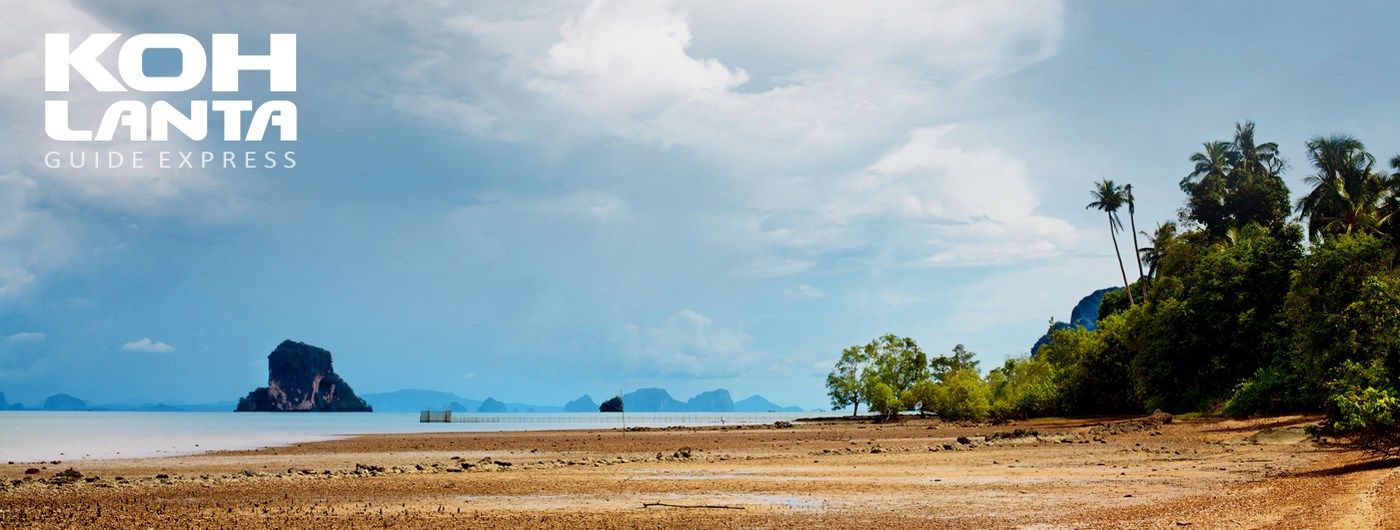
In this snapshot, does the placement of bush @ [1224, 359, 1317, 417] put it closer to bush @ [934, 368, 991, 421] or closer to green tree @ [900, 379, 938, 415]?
bush @ [934, 368, 991, 421]

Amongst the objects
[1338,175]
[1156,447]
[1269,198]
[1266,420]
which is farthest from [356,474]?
[1269,198]

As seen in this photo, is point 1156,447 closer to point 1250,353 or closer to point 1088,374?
point 1250,353

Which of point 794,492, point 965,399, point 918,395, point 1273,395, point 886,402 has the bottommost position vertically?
point 794,492

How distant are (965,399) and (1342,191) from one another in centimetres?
3178

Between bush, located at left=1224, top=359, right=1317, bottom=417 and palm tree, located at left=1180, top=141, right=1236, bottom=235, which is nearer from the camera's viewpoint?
bush, located at left=1224, top=359, right=1317, bottom=417

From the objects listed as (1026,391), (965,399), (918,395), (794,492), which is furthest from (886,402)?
(794,492)

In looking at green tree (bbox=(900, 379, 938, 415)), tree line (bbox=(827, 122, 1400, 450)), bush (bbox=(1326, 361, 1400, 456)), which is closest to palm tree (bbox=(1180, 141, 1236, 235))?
tree line (bbox=(827, 122, 1400, 450))

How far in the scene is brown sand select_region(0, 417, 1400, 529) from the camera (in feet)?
48.3

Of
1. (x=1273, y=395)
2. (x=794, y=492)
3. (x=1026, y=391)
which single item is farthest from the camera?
(x=1026, y=391)

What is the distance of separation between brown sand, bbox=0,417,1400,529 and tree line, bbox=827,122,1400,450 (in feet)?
11.8

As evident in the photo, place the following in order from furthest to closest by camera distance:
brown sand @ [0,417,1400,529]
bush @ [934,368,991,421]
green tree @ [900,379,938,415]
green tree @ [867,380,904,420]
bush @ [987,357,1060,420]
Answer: green tree @ [867,380,904,420] < green tree @ [900,379,938,415] < bush @ [934,368,991,421] < bush @ [987,357,1060,420] < brown sand @ [0,417,1400,529]

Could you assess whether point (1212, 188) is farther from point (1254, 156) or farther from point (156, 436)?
point (156, 436)

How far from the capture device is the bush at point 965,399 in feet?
255

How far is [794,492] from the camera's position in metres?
19.1
